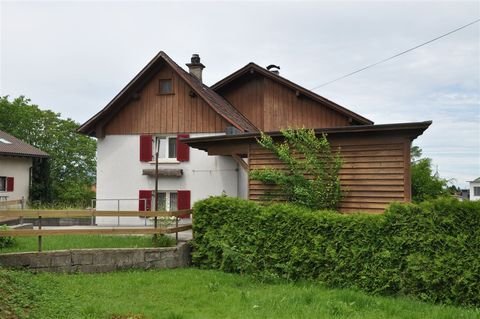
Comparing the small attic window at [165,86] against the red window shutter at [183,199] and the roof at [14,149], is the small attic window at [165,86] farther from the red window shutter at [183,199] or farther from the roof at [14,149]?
the roof at [14,149]

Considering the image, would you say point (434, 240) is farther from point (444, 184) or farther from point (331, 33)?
point (444, 184)

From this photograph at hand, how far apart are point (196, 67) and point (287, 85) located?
5.29 m

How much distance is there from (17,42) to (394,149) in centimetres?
1161

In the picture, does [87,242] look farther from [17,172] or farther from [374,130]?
[17,172]

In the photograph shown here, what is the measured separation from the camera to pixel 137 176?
1828 centimetres

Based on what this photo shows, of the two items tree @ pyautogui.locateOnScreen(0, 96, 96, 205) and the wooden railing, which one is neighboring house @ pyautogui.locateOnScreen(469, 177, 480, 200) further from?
the wooden railing

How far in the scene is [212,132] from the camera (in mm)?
17406

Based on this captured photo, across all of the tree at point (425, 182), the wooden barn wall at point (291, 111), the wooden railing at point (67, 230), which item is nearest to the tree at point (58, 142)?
the wooden barn wall at point (291, 111)

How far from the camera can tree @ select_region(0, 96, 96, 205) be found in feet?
131

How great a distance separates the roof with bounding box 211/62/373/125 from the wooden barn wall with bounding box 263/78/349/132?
0.35 m

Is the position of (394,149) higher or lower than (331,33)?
lower

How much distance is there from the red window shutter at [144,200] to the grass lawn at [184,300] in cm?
997

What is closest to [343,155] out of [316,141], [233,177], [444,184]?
[316,141]

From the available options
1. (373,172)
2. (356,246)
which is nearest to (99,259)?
(356,246)
